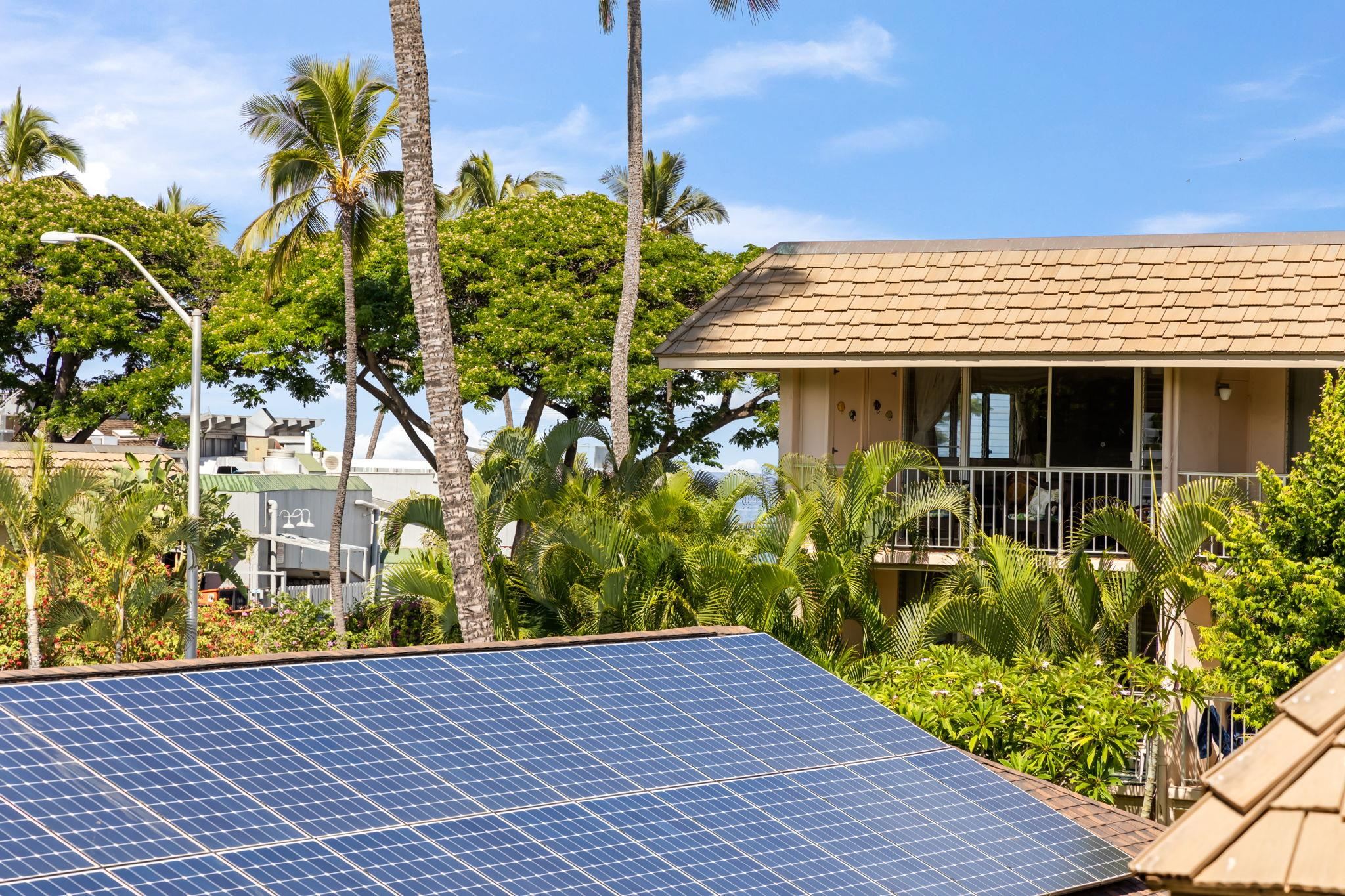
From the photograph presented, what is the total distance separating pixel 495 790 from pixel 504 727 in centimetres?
85

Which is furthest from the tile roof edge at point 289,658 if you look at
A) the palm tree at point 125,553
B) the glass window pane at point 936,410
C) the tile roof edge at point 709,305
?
the palm tree at point 125,553

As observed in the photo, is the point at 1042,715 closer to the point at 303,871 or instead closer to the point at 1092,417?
the point at 1092,417

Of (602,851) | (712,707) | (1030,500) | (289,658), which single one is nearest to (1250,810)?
(602,851)

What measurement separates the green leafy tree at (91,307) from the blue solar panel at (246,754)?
36.1 meters

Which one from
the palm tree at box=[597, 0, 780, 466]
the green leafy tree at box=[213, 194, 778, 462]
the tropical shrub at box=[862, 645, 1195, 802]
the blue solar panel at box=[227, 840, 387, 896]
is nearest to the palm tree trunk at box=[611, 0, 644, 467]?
the palm tree at box=[597, 0, 780, 466]

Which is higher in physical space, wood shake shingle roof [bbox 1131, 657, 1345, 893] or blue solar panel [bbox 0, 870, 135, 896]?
wood shake shingle roof [bbox 1131, 657, 1345, 893]

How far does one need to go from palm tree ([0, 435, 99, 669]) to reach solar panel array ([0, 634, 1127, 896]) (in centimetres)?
1501

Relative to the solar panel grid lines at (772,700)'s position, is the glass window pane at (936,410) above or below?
above

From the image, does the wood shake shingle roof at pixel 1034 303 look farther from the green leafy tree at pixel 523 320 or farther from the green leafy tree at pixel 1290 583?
the green leafy tree at pixel 523 320

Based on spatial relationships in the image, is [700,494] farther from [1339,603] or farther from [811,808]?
[811,808]

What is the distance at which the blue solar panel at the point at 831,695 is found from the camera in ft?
30.0

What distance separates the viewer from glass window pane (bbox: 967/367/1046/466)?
21.2 m

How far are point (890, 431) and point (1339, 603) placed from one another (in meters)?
8.84

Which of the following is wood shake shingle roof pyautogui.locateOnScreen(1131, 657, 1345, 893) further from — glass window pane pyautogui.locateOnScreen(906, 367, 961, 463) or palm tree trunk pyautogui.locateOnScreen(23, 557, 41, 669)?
palm tree trunk pyautogui.locateOnScreen(23, 557, 41, 669)
